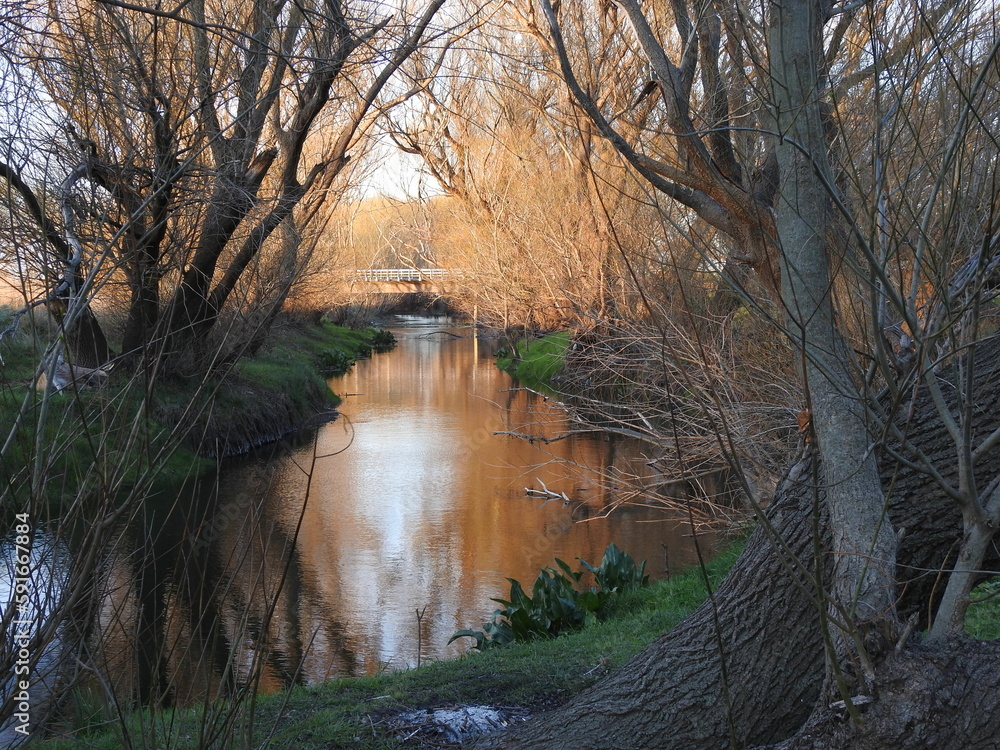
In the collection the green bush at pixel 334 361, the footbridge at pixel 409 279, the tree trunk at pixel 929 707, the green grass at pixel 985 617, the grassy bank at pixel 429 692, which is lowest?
the grassy bank at pixel 429 692

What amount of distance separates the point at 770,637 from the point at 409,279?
22.8m

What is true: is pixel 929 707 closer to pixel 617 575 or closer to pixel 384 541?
pixel 617 575

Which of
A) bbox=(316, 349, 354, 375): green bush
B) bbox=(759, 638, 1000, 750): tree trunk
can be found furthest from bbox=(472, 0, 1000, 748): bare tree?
bbox=(316, 349, 354, 375): green bush

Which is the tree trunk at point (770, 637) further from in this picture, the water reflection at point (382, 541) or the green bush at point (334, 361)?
the green bush at point (334, 361)

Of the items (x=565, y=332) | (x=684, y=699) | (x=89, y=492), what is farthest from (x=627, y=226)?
(x=89, y=492)

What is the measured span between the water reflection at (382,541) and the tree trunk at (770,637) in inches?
58.0

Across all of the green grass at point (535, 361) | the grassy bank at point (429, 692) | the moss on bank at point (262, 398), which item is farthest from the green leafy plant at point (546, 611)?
the green grass at point (535, 361)

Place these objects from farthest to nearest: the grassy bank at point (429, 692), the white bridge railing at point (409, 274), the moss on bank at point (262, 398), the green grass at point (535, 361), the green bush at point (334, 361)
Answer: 1. the green bush at point (334, 361)
2. the white bridge railing at point (409, 274)
3. the green grass at point (535, 361)
4. the moss on bank at point (262, 398)
5. the grassy bank at point (429, 692)

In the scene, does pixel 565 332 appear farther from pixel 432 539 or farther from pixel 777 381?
pixel 777 381

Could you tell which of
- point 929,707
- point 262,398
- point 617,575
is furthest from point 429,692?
point 262,398

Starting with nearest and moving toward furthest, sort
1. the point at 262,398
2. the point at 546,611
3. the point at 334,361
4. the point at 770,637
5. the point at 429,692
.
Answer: the point at 770,637 → the point at 429,692 → the point at 546,611 → the point at 262,398 → the point at 334,361

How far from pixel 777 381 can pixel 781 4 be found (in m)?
4.59

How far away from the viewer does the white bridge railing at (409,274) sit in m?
21.8

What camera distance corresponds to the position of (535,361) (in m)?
22.8
